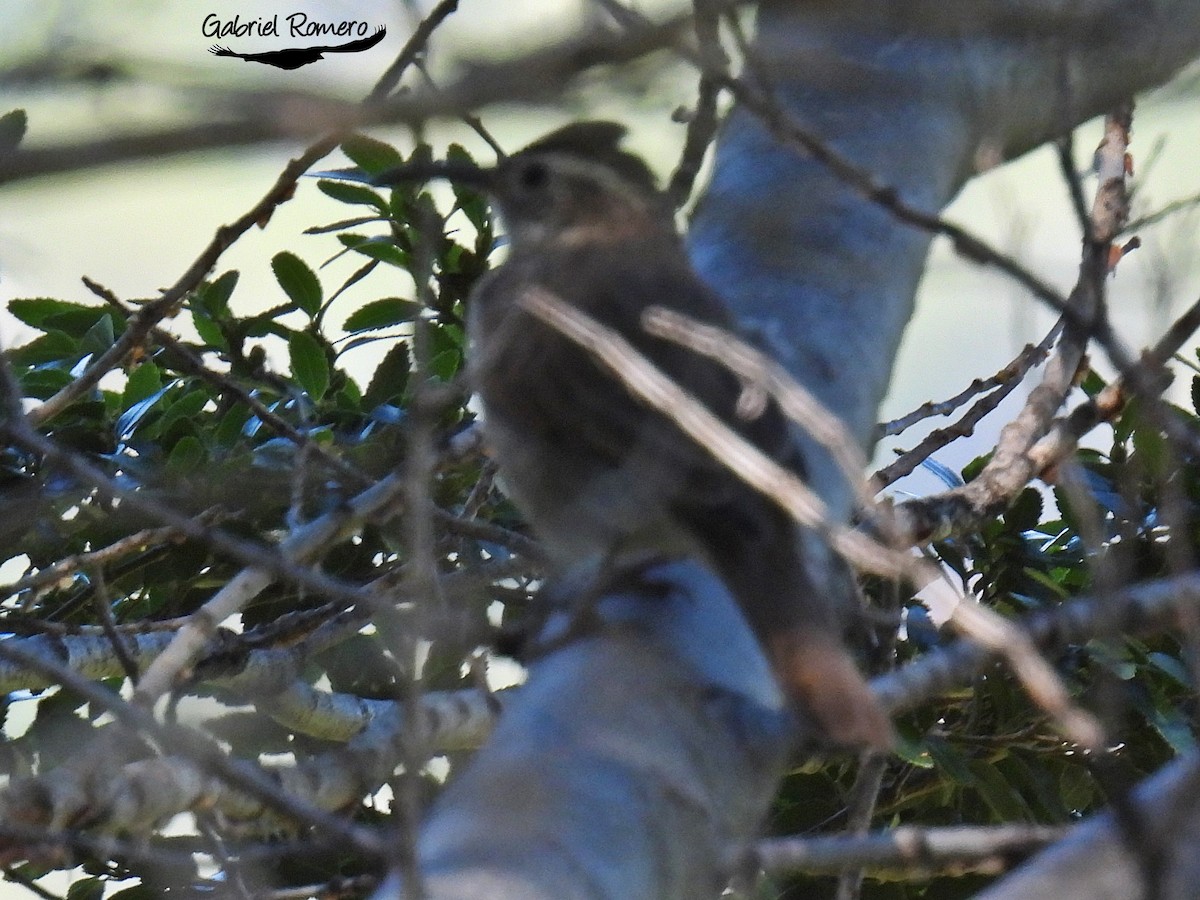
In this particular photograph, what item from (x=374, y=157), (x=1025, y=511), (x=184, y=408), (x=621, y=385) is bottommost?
(x=1025, y=511)

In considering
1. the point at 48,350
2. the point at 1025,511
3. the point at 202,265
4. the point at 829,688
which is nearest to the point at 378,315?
the point at 48,350

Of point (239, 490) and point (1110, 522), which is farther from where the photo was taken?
point (1110, 522)

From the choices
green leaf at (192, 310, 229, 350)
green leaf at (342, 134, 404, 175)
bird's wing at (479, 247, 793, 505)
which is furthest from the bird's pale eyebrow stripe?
green leaf at (192, 310, 229, 350)

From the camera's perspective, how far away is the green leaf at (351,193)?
15.9 feet

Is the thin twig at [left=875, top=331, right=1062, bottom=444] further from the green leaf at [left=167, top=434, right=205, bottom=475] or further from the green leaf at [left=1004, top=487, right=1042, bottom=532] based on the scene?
the green leaf at [left=167, top=434, right=205, bottom=475]

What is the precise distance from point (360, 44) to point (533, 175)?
3.46ft

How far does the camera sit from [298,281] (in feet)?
16.0

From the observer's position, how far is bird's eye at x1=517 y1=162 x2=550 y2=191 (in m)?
Answer: 5.00

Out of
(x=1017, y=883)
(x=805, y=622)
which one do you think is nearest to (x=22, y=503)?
(x=805, y=622)

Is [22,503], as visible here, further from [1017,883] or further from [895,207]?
[1017,883]

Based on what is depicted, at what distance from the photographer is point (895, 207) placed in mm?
2271

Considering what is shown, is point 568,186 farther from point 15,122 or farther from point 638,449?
point 15,122

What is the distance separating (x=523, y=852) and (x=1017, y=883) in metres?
0.59

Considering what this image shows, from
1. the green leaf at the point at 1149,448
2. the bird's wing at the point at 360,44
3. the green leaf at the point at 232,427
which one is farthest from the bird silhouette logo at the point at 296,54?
the green leaf at the point at 1149,448
